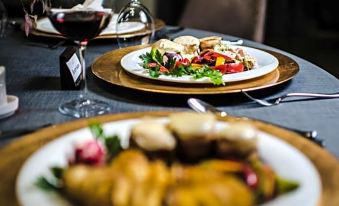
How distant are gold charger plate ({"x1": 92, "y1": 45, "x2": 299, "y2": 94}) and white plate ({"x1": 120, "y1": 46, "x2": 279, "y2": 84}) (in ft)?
0.04

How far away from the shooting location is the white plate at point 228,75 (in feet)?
3.74

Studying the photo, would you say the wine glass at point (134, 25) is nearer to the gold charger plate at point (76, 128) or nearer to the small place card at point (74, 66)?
the small place card at point (74, 66)

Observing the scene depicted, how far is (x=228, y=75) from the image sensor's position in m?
1.17

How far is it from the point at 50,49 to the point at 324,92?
793mm

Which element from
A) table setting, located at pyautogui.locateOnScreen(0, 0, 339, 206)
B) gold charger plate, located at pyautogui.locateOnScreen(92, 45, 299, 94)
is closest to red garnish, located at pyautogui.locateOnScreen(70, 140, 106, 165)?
table setting, located at pyautogui.locateOnScreen(0, 0, 339, 206)

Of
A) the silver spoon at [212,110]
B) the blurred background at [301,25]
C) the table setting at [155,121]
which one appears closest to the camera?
the table setting at [155,121]

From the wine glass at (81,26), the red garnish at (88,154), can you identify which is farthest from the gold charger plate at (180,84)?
the red garnish at (88,154)

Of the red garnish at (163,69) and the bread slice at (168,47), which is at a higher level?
the bread slice at (168,47)

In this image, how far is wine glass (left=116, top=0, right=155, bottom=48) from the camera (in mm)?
1653

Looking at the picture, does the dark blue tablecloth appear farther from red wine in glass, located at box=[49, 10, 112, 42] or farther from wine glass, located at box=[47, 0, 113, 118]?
red wine in glass, located at box=[49, 10, 112, 42]

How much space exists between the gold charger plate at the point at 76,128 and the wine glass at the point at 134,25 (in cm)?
79

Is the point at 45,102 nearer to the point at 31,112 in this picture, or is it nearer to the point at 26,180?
the point at 31,112

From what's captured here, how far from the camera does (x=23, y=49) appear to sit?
1.61 metres

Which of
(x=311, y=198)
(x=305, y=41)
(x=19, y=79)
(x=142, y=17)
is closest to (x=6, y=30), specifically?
(x=142, y=17)
